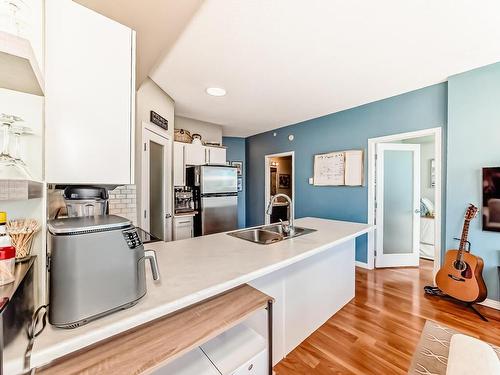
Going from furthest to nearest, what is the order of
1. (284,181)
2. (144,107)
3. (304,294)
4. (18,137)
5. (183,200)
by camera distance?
(284,181) → (183,200) → (144,107) → (304,294) → (18,137)

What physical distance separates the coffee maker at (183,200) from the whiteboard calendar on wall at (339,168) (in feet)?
7.42

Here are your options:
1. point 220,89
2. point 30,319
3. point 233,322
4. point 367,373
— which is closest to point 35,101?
point 30,319

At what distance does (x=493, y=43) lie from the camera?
1899mm

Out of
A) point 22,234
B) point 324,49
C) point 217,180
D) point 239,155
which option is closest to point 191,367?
point 22,234

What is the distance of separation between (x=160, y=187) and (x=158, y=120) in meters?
0.94

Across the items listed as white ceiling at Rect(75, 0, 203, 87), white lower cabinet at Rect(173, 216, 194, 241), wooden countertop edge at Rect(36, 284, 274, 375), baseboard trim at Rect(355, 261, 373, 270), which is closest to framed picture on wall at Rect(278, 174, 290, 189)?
baseboard trim at Rect(355, 261, 373, 270)

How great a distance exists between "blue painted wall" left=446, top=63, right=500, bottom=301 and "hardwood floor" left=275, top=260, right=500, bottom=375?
0.55m

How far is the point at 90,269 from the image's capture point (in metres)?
0.67

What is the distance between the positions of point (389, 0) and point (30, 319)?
2383 millimetres

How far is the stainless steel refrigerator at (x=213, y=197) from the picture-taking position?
3.65 m

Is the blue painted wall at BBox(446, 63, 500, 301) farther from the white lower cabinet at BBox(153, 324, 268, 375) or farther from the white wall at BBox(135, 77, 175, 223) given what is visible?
the white wall at BBox(135, 77, 175, 223)

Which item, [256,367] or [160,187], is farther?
[160,187]

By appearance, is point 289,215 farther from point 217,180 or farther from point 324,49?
point 217,180

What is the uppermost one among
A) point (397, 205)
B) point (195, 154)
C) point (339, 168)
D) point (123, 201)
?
point (195, 154)
